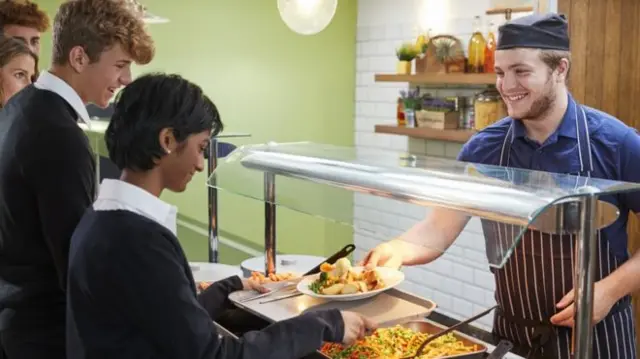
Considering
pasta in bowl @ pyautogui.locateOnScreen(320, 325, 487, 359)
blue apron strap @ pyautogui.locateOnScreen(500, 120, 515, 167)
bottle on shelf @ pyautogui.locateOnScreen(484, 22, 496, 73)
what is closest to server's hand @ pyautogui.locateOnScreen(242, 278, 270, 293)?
pasta in bowl @ pyautogui.locateOnScreen(320, 325, 487, 359)

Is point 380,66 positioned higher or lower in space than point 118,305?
higher

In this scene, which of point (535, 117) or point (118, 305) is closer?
point (118, 305)

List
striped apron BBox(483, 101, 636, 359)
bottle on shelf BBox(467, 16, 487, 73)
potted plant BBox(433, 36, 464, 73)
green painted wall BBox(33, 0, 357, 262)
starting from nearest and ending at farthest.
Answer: striped apron BBox(483, 101, 636, 359) → bottle on shelf BBox(467, 16, 487, 73) → potted plant BBox(433, 36, 464, 73) → green painted wall BBox(33, 0, 357, 262)

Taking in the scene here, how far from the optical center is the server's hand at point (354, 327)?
1759 millimetres

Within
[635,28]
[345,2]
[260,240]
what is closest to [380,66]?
[345,2]

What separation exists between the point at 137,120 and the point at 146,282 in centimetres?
34

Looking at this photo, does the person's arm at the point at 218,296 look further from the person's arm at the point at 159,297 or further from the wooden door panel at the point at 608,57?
the wooden door panel at the point at 608,57

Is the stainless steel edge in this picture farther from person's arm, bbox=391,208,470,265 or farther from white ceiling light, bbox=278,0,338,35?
white ceiling light, bbox=278,0,338,35

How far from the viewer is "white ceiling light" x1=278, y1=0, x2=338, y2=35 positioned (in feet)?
→ 12.7

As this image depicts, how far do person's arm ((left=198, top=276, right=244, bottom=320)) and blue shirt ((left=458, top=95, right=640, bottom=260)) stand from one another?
0.92m

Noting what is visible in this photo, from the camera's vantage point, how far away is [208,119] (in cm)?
166

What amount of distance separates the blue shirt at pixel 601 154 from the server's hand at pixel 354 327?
0.82m

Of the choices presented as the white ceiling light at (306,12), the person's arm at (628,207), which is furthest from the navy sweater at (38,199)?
the white ceiling light at (306,12)

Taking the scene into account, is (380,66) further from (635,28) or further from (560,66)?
(560,66)
